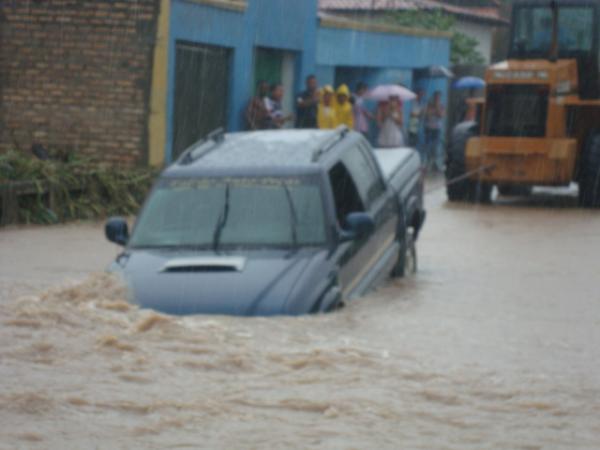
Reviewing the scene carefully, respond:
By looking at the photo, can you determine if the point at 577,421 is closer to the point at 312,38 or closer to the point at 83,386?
the point at 83,386

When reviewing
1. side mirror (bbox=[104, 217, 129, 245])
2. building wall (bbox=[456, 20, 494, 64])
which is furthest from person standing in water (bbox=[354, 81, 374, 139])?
building wall (bbox=[456, 20, 494, 64])

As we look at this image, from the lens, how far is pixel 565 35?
21.3m

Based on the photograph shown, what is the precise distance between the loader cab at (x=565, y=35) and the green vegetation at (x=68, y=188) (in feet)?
20.3

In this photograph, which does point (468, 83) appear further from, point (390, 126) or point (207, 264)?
point (207, 264)

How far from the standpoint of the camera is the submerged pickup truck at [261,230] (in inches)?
357

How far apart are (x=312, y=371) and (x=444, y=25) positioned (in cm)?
3063

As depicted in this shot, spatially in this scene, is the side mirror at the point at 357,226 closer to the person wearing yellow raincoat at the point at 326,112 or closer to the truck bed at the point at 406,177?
the truck bed at the point at 406,177

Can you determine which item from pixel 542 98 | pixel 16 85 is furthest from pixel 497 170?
pixel 16 85

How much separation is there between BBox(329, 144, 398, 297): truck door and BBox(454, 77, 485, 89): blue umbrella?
22.2m

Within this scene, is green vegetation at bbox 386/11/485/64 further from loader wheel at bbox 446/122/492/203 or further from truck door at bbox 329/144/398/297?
truck door at bbox 329/144/398/297

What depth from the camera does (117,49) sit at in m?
19.5

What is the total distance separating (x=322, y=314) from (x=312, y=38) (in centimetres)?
1771

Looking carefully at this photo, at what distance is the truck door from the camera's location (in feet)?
32.5

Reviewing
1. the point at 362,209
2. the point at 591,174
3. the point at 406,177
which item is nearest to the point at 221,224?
the point at 362,209
